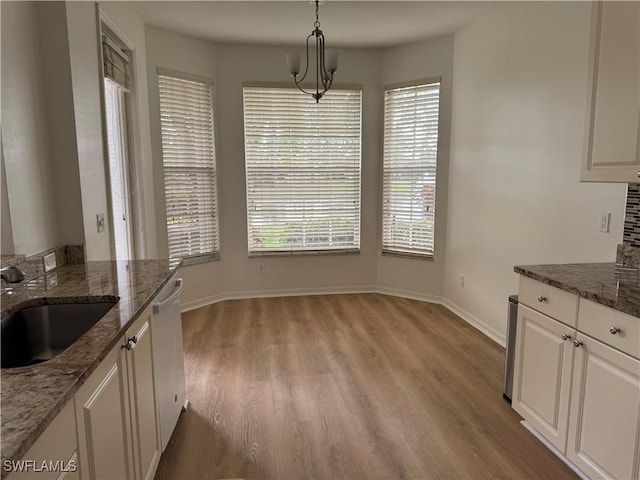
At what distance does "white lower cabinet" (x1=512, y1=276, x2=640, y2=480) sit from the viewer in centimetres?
165

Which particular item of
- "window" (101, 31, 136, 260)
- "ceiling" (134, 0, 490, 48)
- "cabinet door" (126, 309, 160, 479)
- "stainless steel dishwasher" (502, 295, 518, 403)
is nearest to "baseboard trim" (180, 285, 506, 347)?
"window" (101, 31, 136, 260)

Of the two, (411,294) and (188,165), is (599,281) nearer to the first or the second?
(411,294)

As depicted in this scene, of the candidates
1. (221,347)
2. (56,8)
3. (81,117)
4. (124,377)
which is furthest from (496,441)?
(56,8)

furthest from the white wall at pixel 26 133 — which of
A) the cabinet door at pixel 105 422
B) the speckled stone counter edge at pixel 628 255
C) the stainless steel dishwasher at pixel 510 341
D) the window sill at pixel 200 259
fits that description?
the speckled stone counter edge at pixel 628 255

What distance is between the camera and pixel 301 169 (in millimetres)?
4867

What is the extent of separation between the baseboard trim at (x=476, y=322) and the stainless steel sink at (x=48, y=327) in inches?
121

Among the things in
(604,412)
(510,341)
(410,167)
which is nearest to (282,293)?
(410,167)

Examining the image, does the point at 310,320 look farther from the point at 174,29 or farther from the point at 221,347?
the point at 174,29

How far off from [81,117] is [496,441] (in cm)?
295

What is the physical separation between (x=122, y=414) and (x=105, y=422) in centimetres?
18

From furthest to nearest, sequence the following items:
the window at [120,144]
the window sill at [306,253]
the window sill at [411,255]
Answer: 1. the window sill at [306,253]
2. the window sill at [411,255]
3. the window at [120,144]

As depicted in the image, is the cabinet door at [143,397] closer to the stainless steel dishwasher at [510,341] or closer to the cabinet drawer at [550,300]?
the cabinet drawer at [550,300]

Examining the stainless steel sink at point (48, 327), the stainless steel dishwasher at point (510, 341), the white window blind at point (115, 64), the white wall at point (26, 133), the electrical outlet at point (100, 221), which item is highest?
the white window blind at point (115, 64)

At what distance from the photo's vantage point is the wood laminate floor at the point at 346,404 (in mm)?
2127
